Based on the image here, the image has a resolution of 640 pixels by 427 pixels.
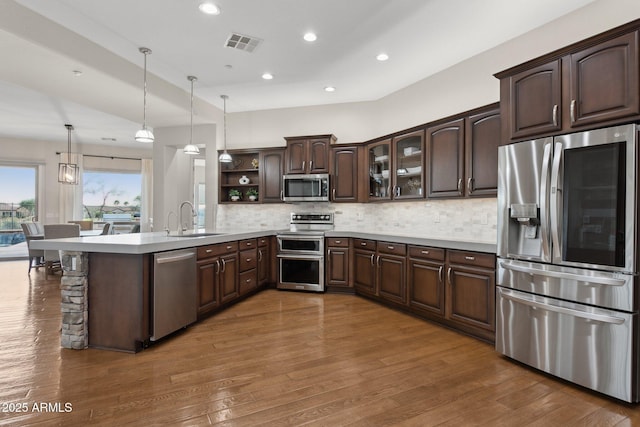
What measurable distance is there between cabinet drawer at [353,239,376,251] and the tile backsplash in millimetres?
509

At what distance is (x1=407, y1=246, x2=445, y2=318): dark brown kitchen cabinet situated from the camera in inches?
144

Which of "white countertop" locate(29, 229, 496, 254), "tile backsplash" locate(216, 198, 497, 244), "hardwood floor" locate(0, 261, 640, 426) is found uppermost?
"tile backsplash" locate(216, 198, 497, 244)

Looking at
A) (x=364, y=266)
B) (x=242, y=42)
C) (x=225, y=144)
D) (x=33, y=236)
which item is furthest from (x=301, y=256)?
(x=33, y=236)

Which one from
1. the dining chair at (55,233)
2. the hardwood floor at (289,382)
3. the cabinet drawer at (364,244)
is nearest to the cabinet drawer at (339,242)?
the cabinet drawer at (364,244)

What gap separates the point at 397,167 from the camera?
478 cm

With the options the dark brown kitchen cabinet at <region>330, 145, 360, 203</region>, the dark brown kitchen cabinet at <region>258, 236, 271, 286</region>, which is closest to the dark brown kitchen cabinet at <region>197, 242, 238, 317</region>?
the dark brown kitchen cabinet at <region>258, 236, 271, 286</region>

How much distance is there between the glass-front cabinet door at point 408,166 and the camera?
4.38 m

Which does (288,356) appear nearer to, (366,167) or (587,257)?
(587,257)

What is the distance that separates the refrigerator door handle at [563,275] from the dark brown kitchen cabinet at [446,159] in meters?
1.18

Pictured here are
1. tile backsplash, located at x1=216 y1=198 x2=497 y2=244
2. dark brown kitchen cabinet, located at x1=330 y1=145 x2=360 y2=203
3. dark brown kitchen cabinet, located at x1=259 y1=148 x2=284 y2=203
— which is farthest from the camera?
dark brown kitchen cabinet, located at x1=259 y1=148 x2=284 y2=203

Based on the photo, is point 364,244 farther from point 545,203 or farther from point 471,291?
point 545,203

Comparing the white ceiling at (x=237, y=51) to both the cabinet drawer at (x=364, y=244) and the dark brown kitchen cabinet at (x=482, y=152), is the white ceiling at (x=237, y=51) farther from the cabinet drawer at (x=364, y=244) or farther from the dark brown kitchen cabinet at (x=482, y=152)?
the cabinet drawer at (x=364, y=244)

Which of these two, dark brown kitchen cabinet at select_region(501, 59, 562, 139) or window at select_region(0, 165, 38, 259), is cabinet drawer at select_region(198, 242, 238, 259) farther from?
window at select_region(0, 165, 38, 259)

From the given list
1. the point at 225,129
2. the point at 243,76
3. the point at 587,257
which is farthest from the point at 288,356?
the point at 225,129
